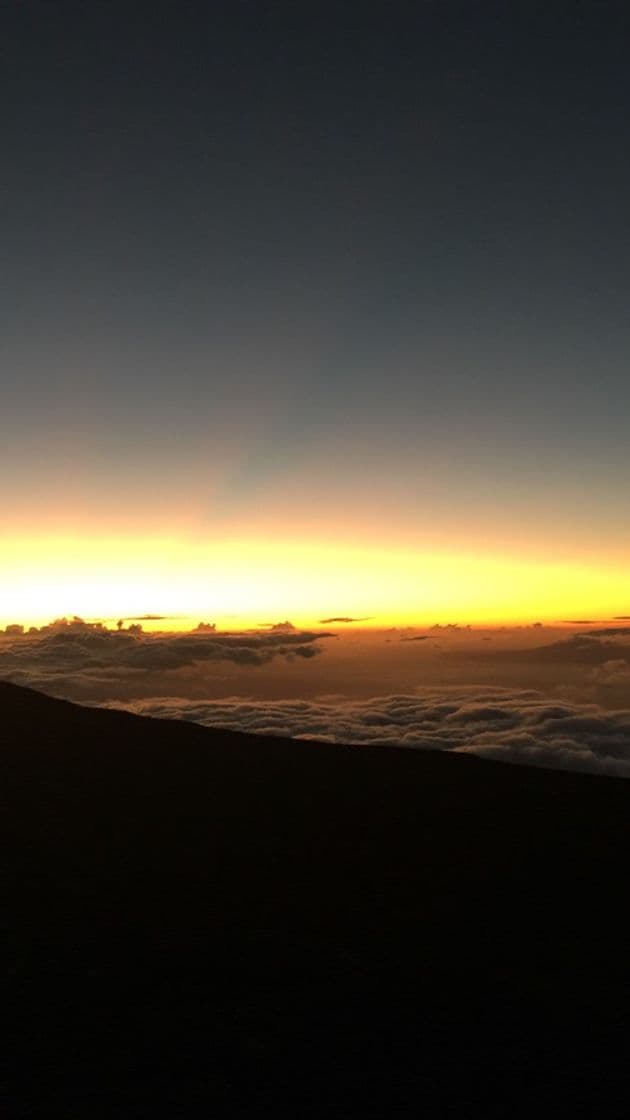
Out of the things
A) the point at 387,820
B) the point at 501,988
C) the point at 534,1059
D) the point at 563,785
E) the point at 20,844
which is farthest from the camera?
the point at 563,785

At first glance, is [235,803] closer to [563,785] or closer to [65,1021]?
[563,785]

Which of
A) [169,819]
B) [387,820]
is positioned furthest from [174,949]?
[387,820]

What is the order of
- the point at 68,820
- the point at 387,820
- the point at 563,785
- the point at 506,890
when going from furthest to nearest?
the point at 563,785, the point at 387,820, the point at 68,820, the point at 506,890

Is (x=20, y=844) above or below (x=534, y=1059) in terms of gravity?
above

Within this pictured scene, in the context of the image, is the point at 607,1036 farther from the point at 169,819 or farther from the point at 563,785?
the point at 563,785

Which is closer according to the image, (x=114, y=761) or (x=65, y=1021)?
(x=65, y=1021)

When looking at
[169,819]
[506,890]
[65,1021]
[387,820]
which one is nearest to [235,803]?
[169,819]
